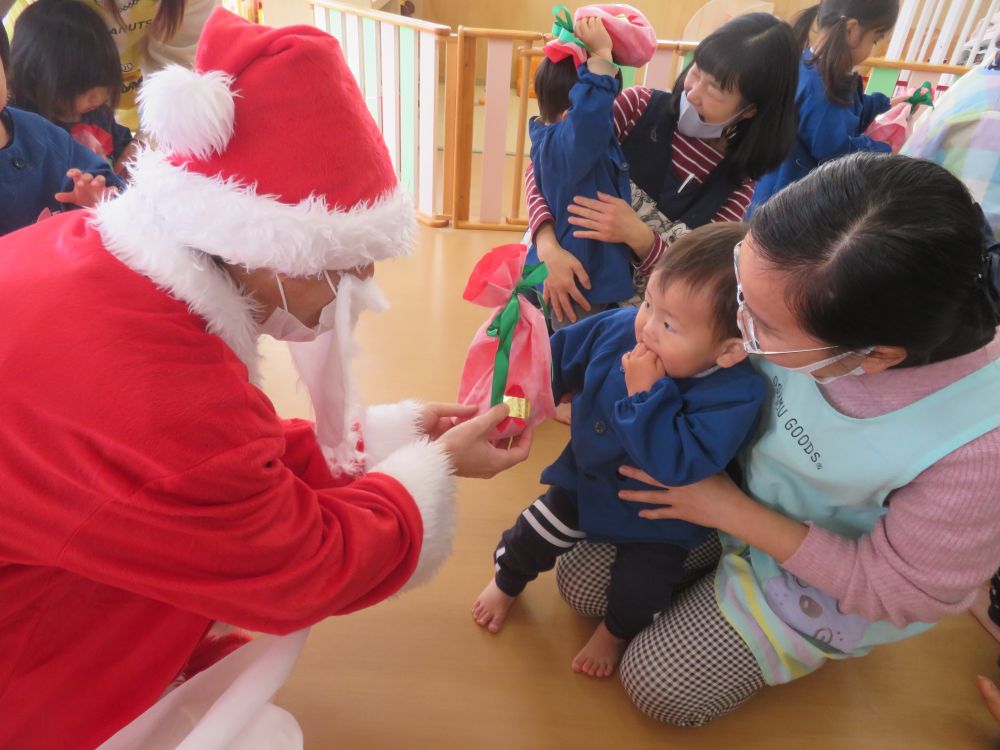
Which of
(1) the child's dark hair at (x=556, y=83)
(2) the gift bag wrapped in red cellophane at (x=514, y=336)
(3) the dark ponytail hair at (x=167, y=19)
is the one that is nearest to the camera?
(2) the gift bag wrapped in red cellophane at (x=514, y=336)

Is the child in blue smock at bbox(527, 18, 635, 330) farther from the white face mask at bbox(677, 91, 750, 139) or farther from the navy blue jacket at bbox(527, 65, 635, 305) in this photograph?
the white face mask at bbox(677, 91, 750, 139)

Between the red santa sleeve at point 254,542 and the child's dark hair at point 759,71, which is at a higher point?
the child's dark hair at point 759,71

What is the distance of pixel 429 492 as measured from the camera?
88 centimetres

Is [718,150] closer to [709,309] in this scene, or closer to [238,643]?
[709,309]

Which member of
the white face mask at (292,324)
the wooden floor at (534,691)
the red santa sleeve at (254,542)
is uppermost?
the white face mask at (292,324)

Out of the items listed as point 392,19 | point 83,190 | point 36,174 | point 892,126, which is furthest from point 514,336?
point 392,19

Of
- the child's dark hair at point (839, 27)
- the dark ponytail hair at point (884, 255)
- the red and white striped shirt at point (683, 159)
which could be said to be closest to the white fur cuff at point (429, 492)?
the dark ponytail hair at point (884, 255)

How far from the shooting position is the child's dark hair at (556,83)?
1.52 m

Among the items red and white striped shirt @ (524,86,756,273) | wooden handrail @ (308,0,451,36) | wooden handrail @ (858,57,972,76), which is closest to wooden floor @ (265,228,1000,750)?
red and white striped shirt @ (524,86,756,273)

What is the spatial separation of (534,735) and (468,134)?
8.59ft

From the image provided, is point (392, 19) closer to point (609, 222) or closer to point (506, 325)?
point (609, 222)

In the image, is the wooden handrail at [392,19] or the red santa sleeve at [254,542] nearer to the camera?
the red santa sleeve at [254,542]

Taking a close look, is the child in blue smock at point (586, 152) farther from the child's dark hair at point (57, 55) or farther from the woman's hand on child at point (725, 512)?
the child's dark hair at point (57, 55)

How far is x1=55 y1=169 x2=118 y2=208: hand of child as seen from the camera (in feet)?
4.38
